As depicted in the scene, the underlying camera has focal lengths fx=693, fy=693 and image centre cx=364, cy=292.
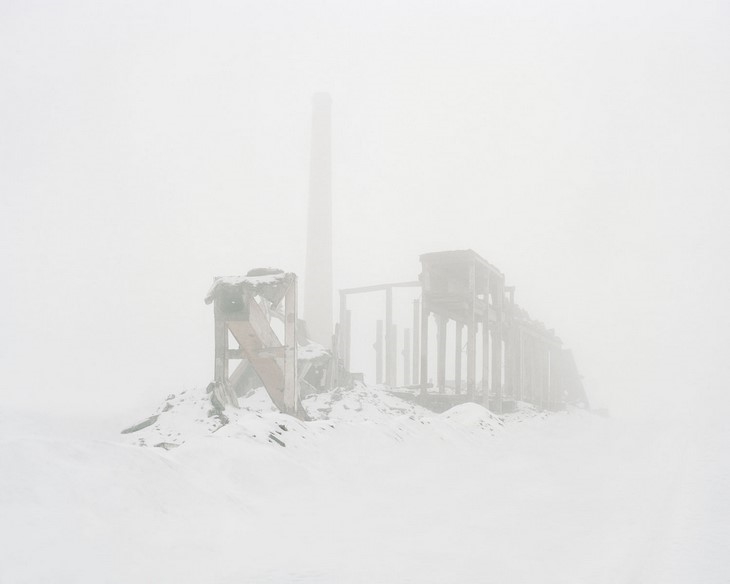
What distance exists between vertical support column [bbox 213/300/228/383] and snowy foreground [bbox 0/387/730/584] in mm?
2800

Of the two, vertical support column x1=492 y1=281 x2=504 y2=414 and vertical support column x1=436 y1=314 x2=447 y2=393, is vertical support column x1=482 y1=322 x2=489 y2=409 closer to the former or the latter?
vertical support column x1=492 y1=281 x2=504 y2=414

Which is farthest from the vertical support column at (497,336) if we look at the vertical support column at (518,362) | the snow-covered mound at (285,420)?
the snow-covered mound at (285,420)

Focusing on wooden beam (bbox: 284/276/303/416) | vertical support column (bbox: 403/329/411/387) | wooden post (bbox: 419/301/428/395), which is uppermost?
wooden beam (bbox: 284/276/303/416)

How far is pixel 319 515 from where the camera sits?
4891 mm

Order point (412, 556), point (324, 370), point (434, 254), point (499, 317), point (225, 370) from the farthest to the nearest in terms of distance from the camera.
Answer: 1. point (499, 317)
2. point (434, 254)
3. point (324, 370)
4. point (225, 370)
5. point (412, 556)

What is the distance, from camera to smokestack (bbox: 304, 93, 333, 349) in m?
37.2

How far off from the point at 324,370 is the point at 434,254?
465 centimetres

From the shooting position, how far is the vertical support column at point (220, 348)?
9852 millimetres

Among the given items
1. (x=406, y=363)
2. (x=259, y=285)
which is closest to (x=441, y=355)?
(x=259, y=285)

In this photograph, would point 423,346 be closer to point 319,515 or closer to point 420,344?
point 420,344

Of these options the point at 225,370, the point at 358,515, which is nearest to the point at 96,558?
the point at 358,515

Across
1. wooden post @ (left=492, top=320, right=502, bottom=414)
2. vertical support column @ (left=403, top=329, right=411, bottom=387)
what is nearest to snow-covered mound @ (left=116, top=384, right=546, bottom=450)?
wooden post @ (left=492, top=320, right=502, bottom=414)

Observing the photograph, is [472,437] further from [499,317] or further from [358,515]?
[499,317]

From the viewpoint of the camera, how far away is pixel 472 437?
10.7m
